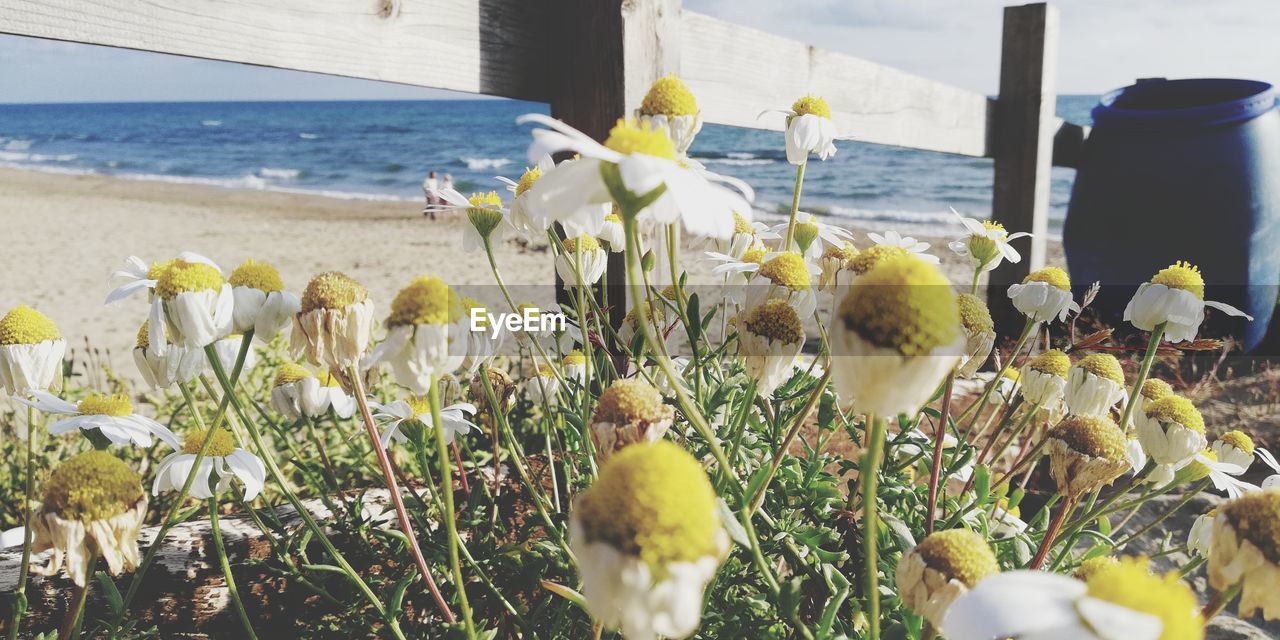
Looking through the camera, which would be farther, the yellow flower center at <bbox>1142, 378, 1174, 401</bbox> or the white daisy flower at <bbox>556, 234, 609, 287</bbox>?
the white daisy flower at <bbox>556, 234, 609, 287</bbox>

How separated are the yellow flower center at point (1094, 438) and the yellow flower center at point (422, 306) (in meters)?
0.68

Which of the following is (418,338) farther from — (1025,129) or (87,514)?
(1025,129)

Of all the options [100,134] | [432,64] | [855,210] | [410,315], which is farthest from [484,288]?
[100,134]

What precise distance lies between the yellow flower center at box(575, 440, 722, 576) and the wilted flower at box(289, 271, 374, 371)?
0.39 m

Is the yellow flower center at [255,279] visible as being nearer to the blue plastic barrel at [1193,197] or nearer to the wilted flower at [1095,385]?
the wilted flower at [1095,385]

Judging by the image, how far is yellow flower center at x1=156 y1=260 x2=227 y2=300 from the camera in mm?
747

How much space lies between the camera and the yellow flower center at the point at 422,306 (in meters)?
0.65

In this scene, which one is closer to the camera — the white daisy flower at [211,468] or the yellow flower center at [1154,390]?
the white daisy flower at [211,468]

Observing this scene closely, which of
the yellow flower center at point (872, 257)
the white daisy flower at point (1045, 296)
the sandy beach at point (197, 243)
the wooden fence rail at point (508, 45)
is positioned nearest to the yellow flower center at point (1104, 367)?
the white daisy flower at point (1045, 296)

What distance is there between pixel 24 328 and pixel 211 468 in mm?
268

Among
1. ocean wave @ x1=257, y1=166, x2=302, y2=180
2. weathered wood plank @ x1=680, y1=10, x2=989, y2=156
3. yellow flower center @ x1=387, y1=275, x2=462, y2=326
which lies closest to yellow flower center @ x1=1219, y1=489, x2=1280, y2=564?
yellow flower center @ x1=387, y1=275, x2=462, y2=326

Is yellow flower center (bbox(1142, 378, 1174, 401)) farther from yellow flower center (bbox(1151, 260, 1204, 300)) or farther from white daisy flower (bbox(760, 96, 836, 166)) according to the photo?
white daisy flower (bbox(760, 96, 836, 166))

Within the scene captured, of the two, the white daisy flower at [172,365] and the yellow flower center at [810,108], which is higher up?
the yellow flower center at [810,108]

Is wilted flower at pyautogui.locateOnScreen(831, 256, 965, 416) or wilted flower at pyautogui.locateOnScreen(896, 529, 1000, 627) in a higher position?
wilted flower at pyautogui.locateOnScreen(831, 256, 965, 416)
